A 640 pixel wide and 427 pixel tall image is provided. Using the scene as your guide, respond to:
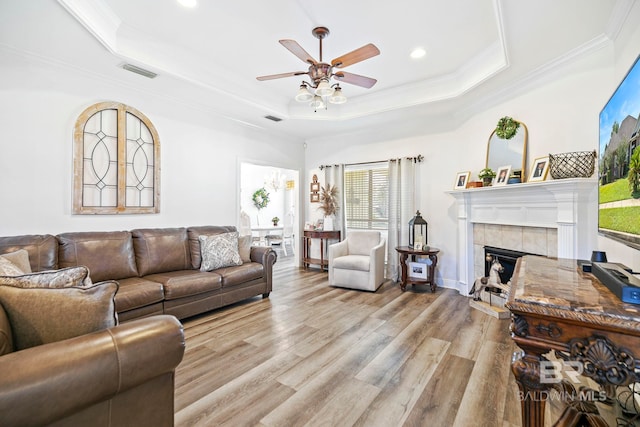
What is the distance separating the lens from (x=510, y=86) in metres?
3.41

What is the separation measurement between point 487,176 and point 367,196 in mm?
2148

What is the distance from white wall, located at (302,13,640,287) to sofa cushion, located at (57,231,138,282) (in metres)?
3.49

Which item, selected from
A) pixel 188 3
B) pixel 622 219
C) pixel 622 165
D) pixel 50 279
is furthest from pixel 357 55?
pixel 50 279

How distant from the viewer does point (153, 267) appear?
10.8 ft

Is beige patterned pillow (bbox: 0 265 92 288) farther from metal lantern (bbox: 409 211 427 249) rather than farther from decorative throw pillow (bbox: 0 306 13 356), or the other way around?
metal lantern (bbox: 409 211 427 249)

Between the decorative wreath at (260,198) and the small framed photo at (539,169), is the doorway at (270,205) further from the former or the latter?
the small framed photo at (539,169)

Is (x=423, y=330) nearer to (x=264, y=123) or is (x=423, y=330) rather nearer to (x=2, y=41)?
(x=264, y=123)

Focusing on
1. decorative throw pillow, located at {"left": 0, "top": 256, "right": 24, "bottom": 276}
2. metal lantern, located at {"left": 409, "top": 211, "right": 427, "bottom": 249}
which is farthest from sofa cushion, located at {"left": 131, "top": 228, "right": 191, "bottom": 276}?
metal lantern, located at {"left": 409, "top": 211, "right": 427, "bottom": 249}

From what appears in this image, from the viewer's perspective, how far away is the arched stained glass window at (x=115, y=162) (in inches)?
121

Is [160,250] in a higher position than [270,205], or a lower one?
lower

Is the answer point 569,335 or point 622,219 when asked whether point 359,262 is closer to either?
point 622,219

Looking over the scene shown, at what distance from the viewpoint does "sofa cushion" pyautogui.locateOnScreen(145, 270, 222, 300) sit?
2.94 m

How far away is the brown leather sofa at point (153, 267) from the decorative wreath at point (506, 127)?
10.9ft

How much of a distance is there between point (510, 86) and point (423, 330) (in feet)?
9.93
